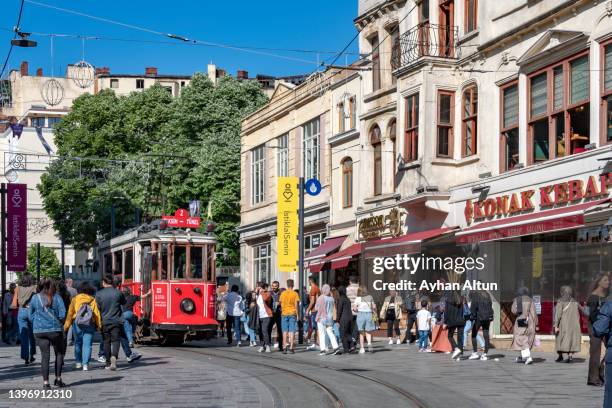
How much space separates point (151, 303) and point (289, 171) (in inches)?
693

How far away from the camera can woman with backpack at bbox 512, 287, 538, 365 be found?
22891 mm

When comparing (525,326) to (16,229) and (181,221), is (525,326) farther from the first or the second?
(16,229)

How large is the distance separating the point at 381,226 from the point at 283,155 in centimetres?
1216

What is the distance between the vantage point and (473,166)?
31297 mm

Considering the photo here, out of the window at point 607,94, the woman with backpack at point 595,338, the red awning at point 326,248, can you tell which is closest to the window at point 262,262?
the red awning at point 326,248

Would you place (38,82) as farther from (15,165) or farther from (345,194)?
(345,194)

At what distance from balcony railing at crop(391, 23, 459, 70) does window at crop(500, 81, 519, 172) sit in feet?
9.94

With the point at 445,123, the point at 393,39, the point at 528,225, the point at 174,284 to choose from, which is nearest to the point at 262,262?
the point at 393,39

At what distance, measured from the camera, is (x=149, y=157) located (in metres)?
61.4

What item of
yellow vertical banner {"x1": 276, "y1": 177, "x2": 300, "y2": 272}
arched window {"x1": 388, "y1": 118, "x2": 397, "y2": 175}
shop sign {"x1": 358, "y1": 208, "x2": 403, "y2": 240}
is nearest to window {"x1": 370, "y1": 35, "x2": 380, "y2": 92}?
arched window {"x1": 388, "y1": 118, "x2": 397, "y2": 175}

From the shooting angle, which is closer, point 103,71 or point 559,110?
point 559,110

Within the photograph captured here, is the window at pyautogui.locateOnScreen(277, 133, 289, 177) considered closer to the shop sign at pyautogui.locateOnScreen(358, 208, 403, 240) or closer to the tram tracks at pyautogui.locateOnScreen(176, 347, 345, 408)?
the shop sign at pyautogui.locateOnScreen(358, 208, 403, 240)

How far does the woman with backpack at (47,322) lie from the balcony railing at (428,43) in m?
18.0

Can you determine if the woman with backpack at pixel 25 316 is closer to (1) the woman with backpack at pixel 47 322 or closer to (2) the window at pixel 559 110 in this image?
(1) the woman with backpack at pixel 47 322
